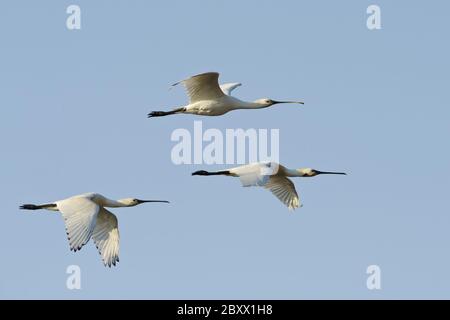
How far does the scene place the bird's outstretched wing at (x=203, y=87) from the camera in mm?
26828

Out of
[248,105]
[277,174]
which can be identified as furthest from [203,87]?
[277,174]

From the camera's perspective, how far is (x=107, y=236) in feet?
88.6

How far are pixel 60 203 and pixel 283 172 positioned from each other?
4.92m

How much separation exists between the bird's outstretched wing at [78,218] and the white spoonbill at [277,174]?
2.82 metres

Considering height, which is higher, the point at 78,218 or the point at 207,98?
the point at 207,98

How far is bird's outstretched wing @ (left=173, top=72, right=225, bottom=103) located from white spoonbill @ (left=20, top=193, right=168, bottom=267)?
2433 millimetres

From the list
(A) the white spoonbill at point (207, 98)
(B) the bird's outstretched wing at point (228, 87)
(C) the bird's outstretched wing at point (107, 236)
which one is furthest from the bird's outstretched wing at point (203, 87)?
(C) the bird's outstretched wing at point (107, 236)

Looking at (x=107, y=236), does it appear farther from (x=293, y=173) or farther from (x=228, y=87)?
(x=228, y=87)

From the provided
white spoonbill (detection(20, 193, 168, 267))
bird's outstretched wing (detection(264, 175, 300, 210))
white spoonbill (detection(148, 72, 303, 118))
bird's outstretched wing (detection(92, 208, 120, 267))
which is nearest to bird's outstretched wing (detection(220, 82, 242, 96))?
white spoonbill (detection(148, 72, 303, 118))

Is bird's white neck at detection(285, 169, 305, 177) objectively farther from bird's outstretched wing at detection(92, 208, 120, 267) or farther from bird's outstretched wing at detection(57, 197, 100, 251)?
bird's outstretched wing at detection(57, 197, 100, 251)

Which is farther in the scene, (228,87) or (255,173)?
(228,87)

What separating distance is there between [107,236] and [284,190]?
3.64 meters
